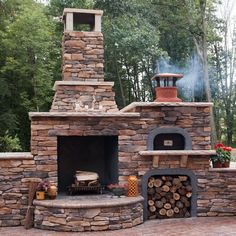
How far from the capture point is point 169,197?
7613 mm

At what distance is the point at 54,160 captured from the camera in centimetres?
735

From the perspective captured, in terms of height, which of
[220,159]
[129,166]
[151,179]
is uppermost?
[220,159]

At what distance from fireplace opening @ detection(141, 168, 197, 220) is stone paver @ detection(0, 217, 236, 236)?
265 millimetres

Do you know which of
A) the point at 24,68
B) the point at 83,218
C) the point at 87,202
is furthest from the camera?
the point at 24,68

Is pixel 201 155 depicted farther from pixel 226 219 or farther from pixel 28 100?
pixel 28 100

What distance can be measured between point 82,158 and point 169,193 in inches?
89.0

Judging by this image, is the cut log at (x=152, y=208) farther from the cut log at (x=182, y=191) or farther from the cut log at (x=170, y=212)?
the cut log at (x=182, y=191)

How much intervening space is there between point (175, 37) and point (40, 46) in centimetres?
628

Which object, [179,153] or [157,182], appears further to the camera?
[157,182]

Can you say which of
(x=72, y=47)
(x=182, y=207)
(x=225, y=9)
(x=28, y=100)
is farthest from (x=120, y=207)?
(x=225, y=9)

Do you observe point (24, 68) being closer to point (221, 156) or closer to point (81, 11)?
point (81, 11)

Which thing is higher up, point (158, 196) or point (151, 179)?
point (151, 179)

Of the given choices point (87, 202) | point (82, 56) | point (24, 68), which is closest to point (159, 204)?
point (87, 202)

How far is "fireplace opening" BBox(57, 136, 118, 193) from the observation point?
8.70m
